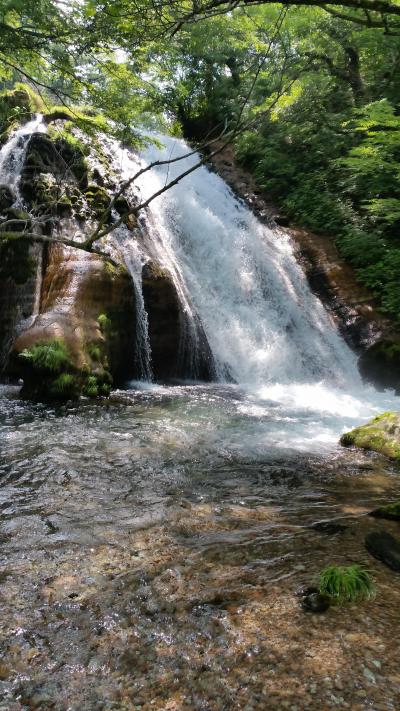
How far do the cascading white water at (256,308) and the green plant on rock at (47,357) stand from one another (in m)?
3.57

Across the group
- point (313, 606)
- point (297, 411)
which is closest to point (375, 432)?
point (297, 411)

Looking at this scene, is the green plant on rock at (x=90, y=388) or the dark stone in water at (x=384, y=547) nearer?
the dark stone in water at (x=384, y=547)

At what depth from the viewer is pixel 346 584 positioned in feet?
8.99

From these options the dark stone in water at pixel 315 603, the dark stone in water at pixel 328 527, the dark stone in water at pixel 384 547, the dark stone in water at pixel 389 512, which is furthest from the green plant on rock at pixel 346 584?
the dark stone in water at pixel 389 512

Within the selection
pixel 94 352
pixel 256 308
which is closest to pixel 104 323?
pixel 94 352

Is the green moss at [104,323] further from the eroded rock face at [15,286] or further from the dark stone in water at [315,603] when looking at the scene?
the dark stone in water at [315,603]

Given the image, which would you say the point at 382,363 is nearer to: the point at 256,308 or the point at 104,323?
the point at 256,308

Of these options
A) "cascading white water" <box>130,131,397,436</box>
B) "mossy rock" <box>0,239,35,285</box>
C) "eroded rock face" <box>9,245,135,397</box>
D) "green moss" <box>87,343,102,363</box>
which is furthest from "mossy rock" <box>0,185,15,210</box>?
"green moss" <box>87,343,102,363</box>

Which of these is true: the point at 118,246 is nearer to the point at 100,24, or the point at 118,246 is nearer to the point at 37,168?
the point at 37,168

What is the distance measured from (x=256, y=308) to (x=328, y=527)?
30.7 feet

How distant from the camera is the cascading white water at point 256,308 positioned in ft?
34.2

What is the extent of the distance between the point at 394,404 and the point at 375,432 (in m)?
3.63

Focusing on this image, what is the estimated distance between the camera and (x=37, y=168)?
1154 centimetres

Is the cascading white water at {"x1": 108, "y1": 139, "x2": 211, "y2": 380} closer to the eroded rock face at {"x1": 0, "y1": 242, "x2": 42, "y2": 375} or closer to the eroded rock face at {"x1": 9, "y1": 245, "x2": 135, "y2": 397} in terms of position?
the eroded rock face at {"x1": 9, "y1": 245, "x2": 135, "y2": 397}
